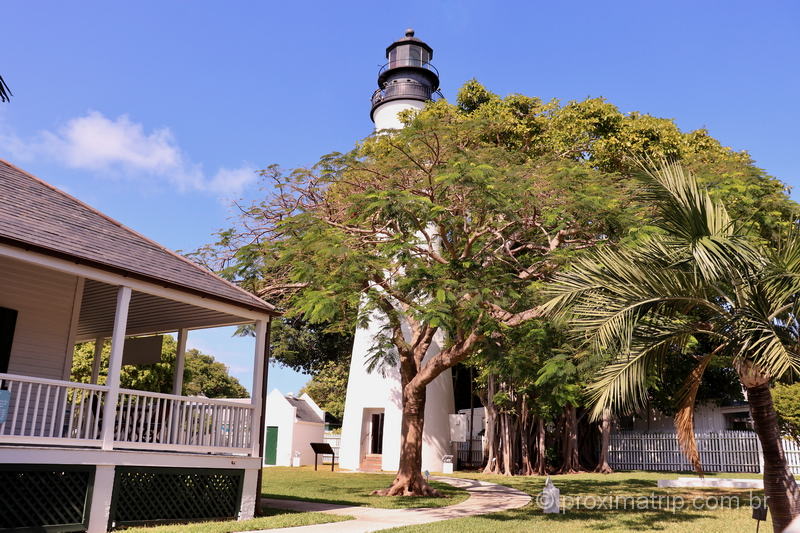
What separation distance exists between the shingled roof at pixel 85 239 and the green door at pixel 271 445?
69.5 feet

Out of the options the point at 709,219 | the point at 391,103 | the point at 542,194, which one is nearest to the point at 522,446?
the point at 542,194

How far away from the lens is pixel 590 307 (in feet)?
29.5

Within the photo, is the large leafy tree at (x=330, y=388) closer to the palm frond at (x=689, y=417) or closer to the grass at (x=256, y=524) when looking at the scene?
the grass at (x=256, y=524)

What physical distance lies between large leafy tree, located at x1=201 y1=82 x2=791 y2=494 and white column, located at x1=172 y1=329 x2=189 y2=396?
2.47 meters

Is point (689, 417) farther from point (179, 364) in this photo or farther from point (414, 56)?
point (414, 56)

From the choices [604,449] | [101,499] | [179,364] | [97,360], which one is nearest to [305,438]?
[604,449]

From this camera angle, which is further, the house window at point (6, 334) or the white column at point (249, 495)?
the white column at point (249, 495)

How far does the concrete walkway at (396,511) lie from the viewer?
36.4ft

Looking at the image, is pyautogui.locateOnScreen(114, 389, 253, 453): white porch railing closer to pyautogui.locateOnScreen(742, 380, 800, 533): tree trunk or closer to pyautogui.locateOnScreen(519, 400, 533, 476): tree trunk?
pyautogui.locateOnScreen(742, 380, 800, 533): tree trunk

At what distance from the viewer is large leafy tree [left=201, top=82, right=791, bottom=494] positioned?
46.2ft

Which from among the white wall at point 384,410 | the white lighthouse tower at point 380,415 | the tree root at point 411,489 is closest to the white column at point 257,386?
the tree root at point 411,489

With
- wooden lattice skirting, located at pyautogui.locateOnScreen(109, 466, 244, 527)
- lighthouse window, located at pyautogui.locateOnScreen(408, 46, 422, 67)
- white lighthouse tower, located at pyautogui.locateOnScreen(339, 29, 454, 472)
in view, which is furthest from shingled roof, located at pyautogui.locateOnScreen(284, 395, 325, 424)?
wooden lattice skirting, located at pyautogui.locateOnScreen(109, 466, 244, 527)

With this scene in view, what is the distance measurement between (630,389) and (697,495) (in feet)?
32.0

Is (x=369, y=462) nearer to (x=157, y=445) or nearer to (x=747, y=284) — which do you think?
(x=157, y=445)
